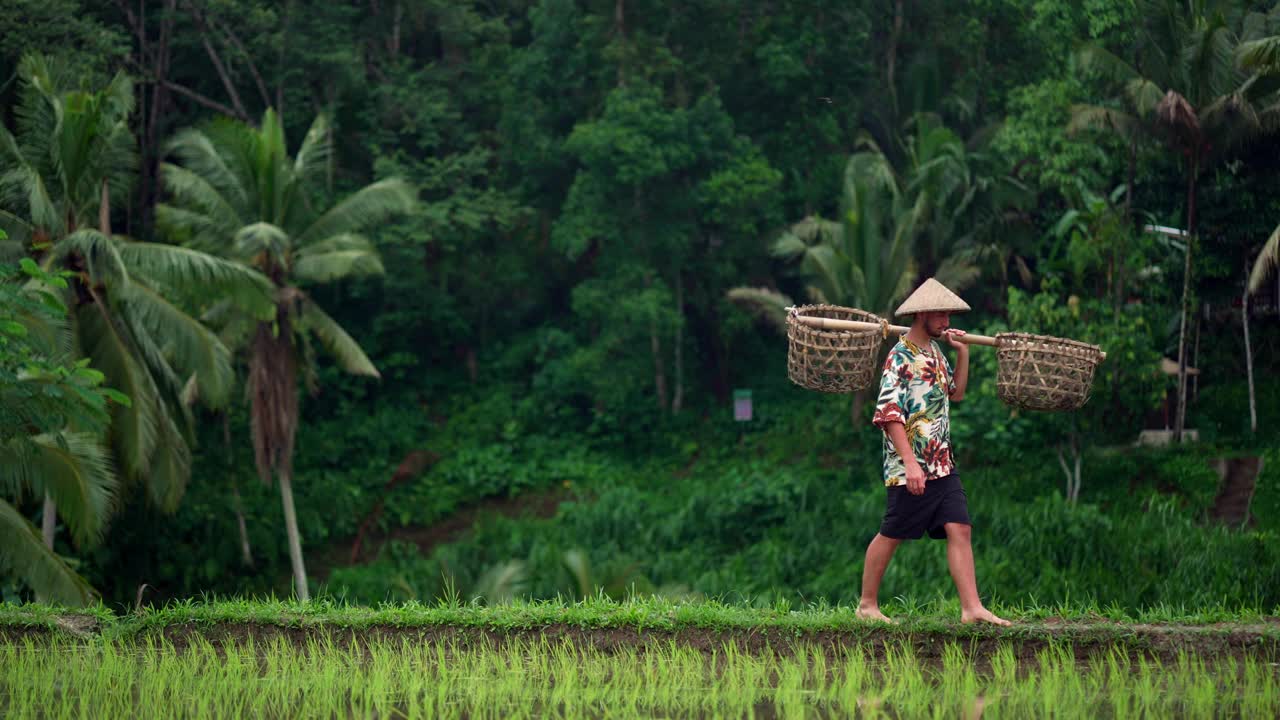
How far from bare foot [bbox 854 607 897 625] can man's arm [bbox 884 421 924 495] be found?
1.99 ft

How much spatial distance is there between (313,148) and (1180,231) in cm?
1350

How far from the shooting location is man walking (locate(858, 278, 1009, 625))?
5.72m

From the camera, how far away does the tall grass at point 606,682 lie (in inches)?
188

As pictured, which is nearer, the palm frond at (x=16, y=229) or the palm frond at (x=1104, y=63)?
the palm frond at (x=16, y=229)

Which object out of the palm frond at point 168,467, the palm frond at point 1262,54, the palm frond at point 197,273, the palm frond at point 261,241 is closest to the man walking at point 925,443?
the palm frond at point 197,273

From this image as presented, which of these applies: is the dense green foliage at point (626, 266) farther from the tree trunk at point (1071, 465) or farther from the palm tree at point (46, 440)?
the palm tree at point (46, 440)

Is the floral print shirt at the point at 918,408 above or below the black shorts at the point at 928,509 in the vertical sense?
above

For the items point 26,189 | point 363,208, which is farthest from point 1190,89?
point 26,189

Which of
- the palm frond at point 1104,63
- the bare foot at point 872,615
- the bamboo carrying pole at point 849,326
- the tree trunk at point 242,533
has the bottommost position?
the tree trunk at point 242,533

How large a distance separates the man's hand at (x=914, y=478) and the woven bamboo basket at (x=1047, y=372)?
733 millimetres

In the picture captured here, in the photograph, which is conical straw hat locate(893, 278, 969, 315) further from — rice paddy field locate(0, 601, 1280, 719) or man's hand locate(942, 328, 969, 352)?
rice paddy field locate(0, 601, 1280, 719)

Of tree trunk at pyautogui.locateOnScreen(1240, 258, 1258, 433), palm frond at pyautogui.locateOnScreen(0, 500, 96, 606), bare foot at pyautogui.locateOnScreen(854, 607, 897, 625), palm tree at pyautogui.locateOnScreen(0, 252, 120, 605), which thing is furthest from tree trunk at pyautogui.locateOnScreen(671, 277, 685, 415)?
bare foot at pyautogui.locateOnScreen(854, 607, 897, 625)

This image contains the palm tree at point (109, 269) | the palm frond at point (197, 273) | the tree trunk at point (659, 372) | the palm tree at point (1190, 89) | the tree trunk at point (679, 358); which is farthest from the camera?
the tree trunk at point (679, 358)

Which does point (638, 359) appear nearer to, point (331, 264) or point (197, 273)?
point (331, 264)
